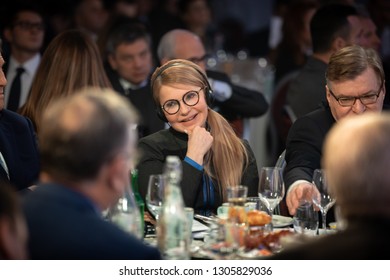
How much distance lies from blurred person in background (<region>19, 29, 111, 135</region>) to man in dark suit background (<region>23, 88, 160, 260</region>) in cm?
253

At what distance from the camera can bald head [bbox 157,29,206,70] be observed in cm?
581

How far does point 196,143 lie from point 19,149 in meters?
0.92

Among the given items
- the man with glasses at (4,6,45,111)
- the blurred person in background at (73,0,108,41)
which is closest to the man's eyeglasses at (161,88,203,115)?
the man with glasses at (4,6,45,111)

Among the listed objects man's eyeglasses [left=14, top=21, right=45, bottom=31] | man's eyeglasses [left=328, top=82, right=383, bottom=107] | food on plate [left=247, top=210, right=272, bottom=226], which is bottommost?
food on plate [left=247, top=210, right=272, bottom=226]

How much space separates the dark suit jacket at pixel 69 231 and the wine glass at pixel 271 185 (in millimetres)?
1181

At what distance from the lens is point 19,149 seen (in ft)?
13.7

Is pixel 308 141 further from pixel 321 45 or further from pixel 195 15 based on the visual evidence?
pixel 195 15

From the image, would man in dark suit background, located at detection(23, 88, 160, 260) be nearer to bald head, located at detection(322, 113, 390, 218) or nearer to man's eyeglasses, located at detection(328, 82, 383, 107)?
bald head, located at detection(322, 113, 390, 218)

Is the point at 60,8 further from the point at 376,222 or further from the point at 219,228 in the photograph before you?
the point at 376,222

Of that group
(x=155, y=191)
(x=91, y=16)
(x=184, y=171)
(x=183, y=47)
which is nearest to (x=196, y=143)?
(x=184, y=171)

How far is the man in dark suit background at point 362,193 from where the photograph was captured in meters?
2.08

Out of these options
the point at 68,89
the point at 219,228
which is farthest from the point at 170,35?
the point at 219,228

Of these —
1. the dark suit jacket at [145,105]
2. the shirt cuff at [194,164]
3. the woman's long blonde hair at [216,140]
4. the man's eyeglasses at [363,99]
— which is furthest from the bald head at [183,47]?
the shirt cuff at [194,164]

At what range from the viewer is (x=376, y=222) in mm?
2098
